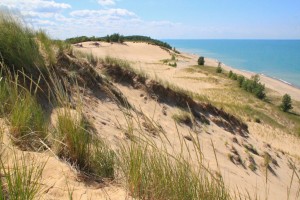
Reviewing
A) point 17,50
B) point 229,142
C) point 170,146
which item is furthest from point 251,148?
point 17,50

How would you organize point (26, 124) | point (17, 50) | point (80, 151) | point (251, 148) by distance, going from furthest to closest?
point (251, 148) → point (17, 50) → point (26, 124) → point (80, 151)

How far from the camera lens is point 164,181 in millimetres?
2908

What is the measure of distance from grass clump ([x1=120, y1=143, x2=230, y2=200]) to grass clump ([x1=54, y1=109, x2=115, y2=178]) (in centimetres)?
42

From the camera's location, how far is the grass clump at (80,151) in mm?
3324

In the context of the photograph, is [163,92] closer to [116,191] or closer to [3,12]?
[3,12]

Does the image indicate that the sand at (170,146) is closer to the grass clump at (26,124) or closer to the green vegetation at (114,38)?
the grass clump at (26,124)

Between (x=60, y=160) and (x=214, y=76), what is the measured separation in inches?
1128

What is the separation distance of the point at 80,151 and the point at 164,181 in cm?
89

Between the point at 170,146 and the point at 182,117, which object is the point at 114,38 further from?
the point at 170,146

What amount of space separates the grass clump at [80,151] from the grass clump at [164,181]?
0.42m

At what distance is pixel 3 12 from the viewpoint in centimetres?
726

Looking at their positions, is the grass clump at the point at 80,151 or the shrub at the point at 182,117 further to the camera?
the shrub at the point at 182,117

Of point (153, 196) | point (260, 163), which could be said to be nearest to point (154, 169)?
point (153, 196)

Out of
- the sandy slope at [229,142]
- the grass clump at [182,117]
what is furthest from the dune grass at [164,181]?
the grass clump at [182,117]
